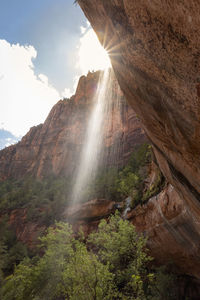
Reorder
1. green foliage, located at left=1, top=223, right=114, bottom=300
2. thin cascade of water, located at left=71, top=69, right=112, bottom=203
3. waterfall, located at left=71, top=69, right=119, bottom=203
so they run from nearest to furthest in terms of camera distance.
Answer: green foliage, located at left=1, top=223, right=114, bottom=300 < thin cascade of water, located at left=71, top=69, right=112, bottom=203 < waterfall, located at left=71, top=69, right=119, bottom=203

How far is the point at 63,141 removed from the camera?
60281 mm

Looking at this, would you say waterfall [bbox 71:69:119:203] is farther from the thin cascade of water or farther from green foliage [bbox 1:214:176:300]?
green foliage [bbox 1:214:176:300]

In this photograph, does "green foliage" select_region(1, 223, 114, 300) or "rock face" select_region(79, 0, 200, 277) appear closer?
"rock face" select_region(79, 0, 200, 277)

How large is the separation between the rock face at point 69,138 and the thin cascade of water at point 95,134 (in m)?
2.15

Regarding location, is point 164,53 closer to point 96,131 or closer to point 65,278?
point 65,278

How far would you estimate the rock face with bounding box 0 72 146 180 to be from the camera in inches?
1961

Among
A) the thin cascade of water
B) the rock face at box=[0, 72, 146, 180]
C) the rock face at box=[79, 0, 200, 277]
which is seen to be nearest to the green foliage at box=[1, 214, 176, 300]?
the rock face at box=[79, 0, 200, 277]

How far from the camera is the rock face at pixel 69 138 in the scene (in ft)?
163

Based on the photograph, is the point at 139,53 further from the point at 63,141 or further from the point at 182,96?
the point at 63,141

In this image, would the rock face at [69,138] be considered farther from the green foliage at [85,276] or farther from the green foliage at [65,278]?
the green foliage at [65,278]

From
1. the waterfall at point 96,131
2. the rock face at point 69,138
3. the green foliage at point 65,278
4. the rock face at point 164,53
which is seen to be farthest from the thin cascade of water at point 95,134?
the rock face at point 164,53

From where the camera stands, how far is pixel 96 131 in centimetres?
5734

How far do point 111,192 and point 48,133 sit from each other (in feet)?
164

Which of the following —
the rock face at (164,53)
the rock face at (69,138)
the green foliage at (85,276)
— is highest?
the rock face at (69,138)
